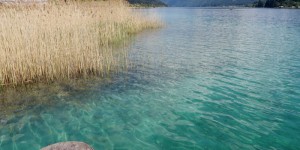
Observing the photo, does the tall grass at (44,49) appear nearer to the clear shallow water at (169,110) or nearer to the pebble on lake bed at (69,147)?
the clear shallow water at (169,110)

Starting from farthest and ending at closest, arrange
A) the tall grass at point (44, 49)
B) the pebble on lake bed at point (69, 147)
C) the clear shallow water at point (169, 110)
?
the tall grass at point (44, 49), the clear shallow water at point (169, 110), the pebble on lake bed at point (69, 147)

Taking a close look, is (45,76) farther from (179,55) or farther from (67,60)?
(179,55)

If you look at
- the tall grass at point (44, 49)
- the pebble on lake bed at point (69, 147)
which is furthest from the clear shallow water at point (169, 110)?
the pebble on lake bed at point (69, 147)

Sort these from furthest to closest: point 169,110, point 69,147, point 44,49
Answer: point 44,49, point 169,110, point 69,147

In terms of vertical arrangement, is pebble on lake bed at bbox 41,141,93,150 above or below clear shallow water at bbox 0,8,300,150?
above

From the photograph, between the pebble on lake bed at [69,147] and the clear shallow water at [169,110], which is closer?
the pebble on lake bed at [69,147]

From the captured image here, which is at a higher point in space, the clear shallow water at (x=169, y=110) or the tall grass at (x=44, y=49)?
the tall grass at (x=44, y=49)

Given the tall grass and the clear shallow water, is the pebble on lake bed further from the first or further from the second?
the tall grass

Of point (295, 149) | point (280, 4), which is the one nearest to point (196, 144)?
point (295, 149)

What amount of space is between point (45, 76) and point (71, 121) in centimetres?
375

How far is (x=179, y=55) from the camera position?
15234 mm

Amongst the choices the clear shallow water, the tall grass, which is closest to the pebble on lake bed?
the clear shallow water

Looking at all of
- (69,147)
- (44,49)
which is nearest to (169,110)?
(69,147)

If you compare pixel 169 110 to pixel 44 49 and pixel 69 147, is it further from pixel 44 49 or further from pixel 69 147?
pixel 44 49
